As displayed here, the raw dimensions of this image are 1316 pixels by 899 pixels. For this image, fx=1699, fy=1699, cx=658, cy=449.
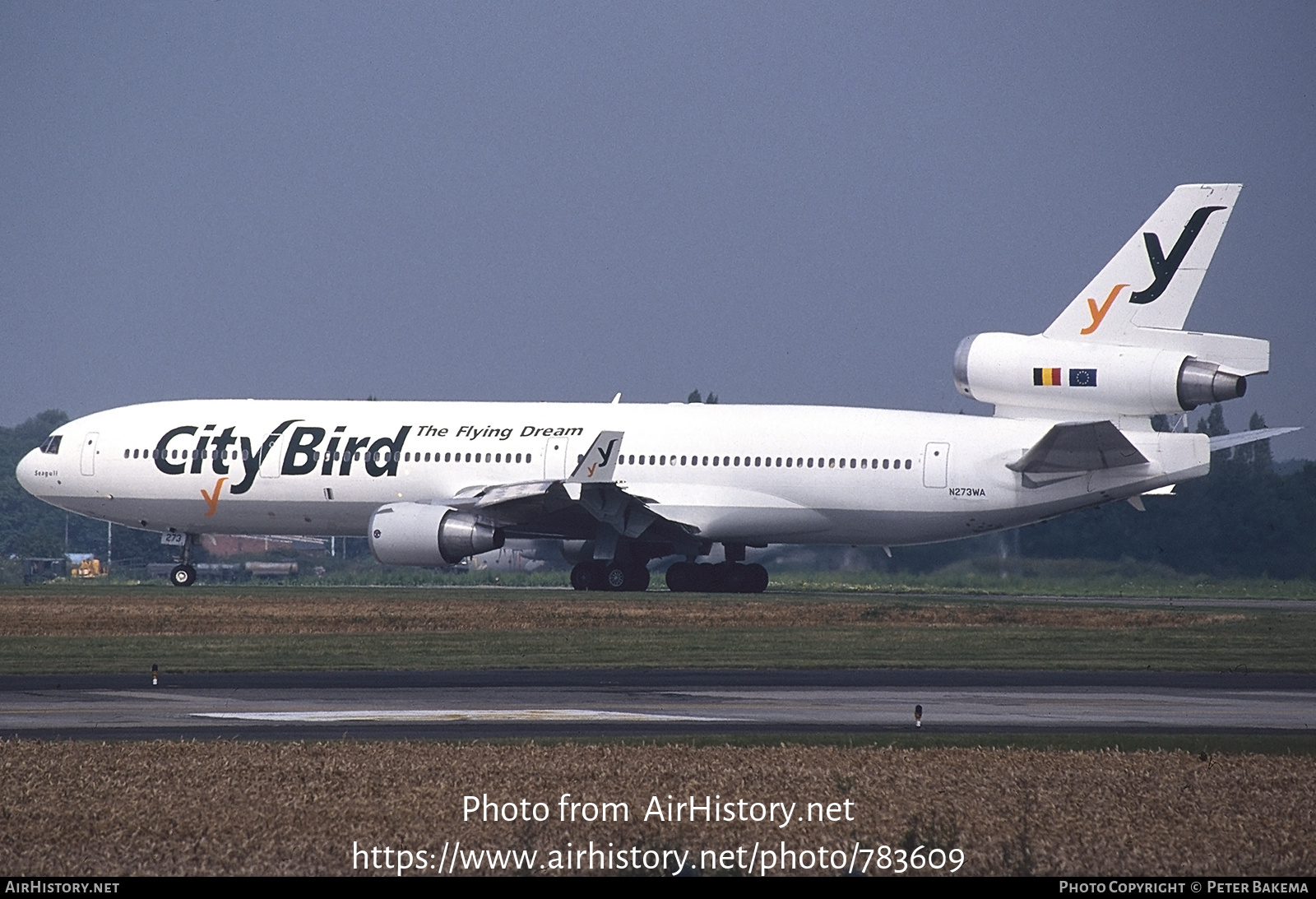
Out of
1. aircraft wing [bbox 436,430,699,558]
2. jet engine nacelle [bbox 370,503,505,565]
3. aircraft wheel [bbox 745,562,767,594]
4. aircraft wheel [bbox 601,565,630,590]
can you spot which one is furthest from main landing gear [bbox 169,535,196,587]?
aircraft wheel [bbox 745,562,767,594]

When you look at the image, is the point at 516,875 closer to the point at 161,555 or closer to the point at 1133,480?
the point at 1133,480

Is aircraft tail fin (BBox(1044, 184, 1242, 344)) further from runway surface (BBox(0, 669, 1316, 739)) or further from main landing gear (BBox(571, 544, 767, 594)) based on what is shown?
runway surface (BBox(0, 669, 1316, 739))

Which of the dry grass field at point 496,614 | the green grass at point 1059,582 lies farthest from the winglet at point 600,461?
the green grass at point 1059,582

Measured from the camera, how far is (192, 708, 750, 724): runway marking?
19.1m

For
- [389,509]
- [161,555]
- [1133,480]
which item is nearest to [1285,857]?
[1133,480]

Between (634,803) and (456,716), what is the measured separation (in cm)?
647

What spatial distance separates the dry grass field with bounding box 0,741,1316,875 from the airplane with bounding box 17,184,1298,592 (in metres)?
25.8

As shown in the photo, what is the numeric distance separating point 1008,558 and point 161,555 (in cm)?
5929

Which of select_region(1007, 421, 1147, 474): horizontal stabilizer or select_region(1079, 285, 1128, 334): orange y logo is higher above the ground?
select_region(1079, 285, 1128, 334): orange y logo

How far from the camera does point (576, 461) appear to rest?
150ft

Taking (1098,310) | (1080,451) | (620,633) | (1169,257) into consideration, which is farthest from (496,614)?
(1169,257)

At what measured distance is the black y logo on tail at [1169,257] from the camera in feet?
134

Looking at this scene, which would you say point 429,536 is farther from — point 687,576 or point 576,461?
point 687,576

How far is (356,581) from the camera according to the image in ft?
189
